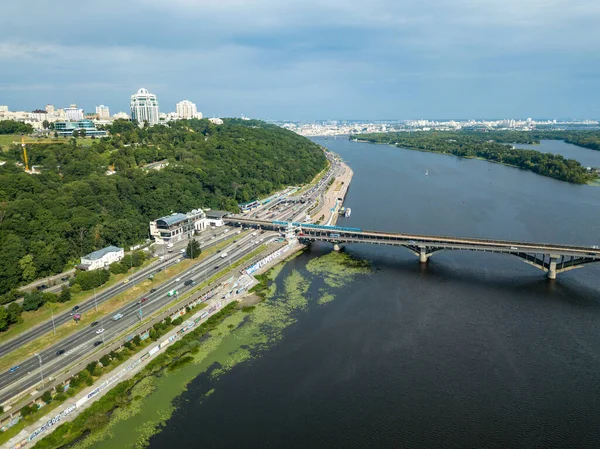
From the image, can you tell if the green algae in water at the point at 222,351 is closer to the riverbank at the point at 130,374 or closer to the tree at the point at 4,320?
the riverbank at the point at 130,374

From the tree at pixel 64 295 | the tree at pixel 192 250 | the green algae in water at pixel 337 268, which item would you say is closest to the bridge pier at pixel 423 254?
the green algae in water at pixel 337 268

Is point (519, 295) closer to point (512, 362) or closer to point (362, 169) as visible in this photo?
point (512, 362)

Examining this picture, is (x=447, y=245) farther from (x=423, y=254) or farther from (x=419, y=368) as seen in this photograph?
(x=419, y=368)

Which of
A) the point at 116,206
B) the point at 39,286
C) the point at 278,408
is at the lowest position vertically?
the point at 278,408

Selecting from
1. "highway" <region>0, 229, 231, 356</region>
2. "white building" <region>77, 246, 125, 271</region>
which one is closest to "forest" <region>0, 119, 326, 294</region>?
"white building" <region>77, 246, 125, 271</region>

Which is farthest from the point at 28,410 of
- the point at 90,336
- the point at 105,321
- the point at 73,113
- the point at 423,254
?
the point at 73,113

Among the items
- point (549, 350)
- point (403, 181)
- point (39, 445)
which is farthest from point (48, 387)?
point (403, 181)
